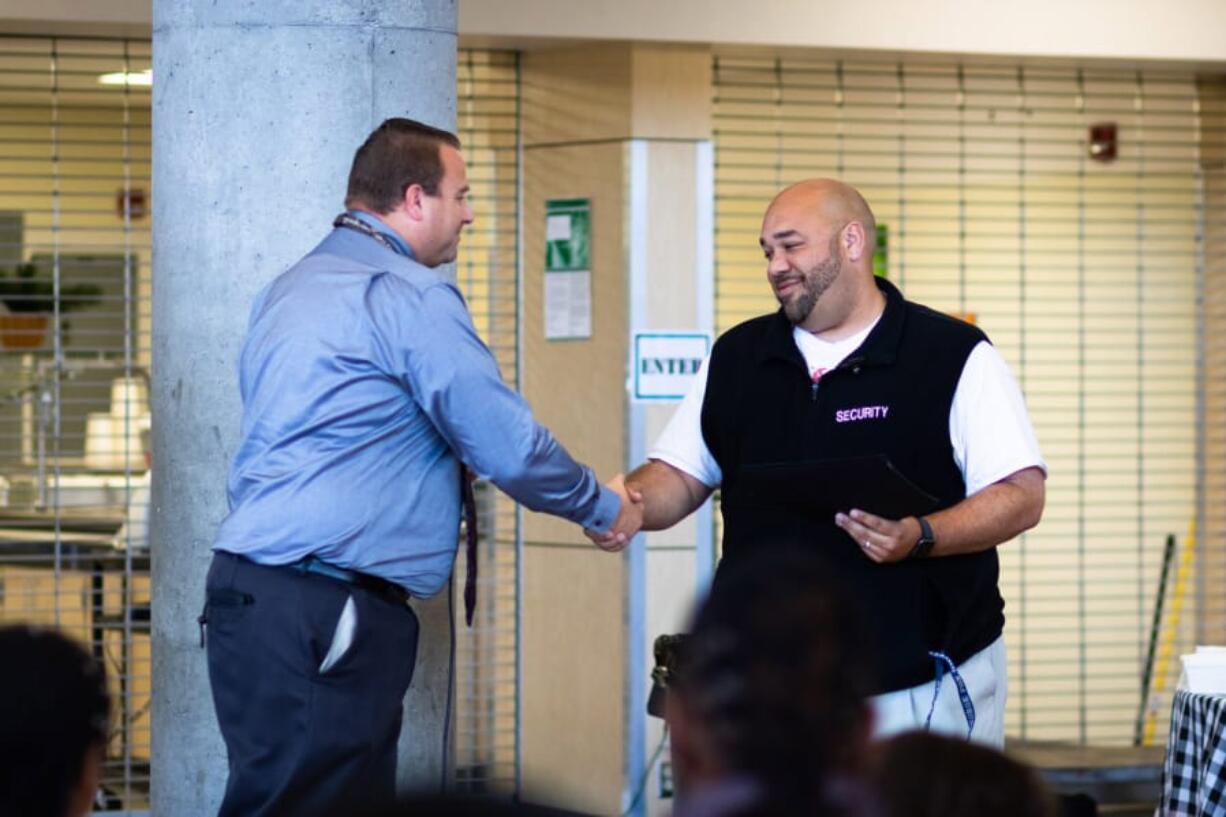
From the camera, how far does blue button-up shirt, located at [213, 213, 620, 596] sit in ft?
12.6

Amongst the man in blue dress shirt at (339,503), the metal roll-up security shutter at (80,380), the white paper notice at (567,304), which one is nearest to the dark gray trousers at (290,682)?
the man in blue dress shirt at (339,503)

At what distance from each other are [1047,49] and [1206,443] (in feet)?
7.79

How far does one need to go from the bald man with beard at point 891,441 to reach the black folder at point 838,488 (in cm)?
3

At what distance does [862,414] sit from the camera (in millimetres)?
4391

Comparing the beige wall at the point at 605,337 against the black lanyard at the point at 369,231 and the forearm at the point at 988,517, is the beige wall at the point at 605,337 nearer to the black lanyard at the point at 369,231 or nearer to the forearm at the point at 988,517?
the forearm at the point at 988,517

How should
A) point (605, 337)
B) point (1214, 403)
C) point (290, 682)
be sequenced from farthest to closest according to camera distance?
1. point (1214, 403)
2. point (605, 337)
3. point (290, 682)

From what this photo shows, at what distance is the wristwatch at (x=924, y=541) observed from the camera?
13.8ft

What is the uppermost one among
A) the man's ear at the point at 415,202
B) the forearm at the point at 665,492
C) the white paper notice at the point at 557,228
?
the white paper notice at the point at 557,228

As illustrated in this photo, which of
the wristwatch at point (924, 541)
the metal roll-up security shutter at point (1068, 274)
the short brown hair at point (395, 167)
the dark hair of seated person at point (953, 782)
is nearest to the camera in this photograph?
the dark hair of seated person at point (953, 782)

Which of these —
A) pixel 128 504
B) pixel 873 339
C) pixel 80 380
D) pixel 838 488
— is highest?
pixel 873 339

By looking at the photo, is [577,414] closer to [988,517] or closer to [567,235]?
[567,235]

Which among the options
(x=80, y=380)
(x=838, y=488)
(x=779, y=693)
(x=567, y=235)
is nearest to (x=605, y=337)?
(x=567, y=235)

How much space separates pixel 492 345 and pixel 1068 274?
3694 millimetres

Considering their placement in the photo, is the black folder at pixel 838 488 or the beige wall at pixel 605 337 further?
the beige wall at pixel 605 337
